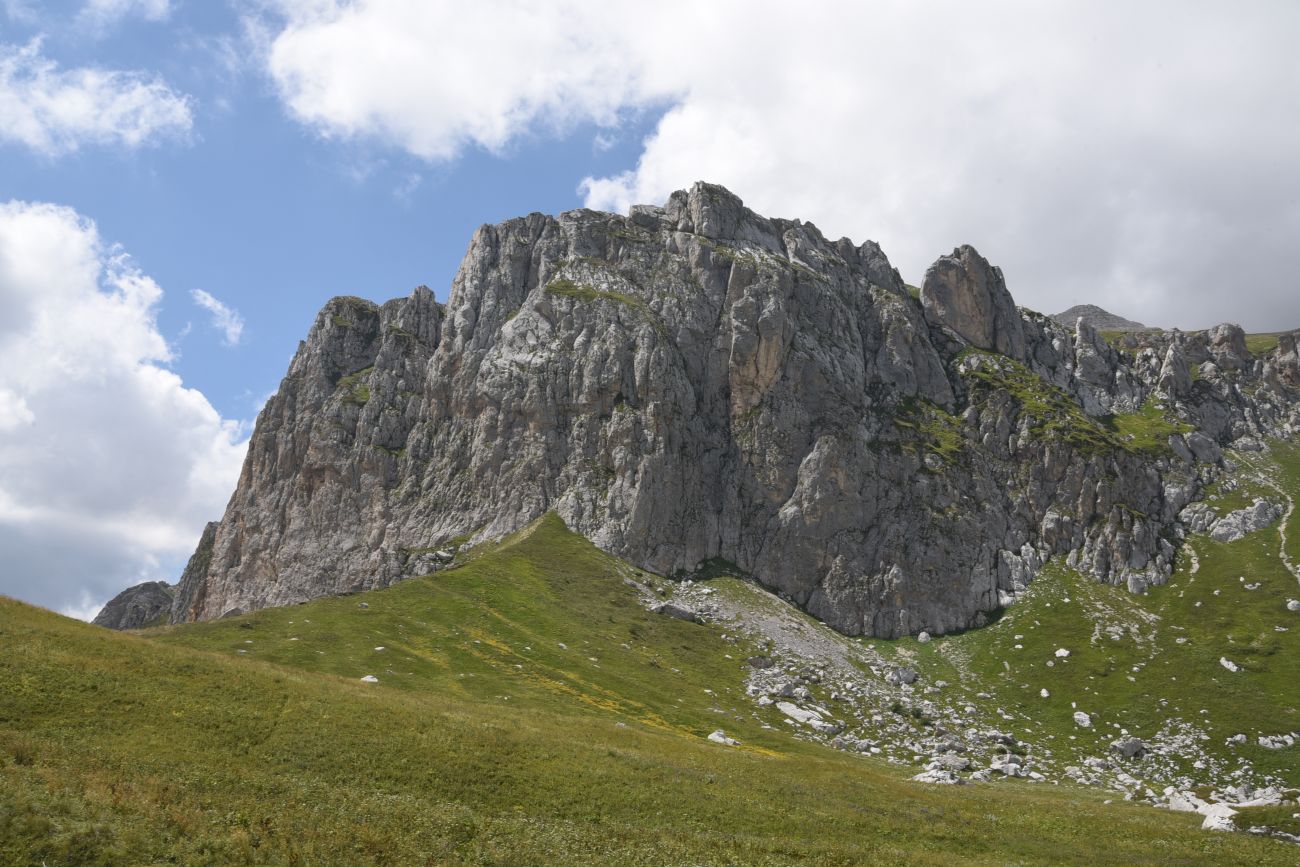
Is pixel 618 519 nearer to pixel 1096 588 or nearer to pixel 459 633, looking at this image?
pixel 459 633

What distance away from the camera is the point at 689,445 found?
15788cm

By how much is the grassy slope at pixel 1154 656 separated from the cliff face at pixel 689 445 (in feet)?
24.2

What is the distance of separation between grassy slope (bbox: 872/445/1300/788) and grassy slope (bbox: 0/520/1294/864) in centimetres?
6573

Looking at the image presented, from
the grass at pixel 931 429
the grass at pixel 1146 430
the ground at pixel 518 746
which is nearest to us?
the ground at pixel 518 746

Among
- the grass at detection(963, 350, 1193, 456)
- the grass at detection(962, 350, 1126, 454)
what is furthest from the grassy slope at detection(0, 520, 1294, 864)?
the grass at detection(963, 350, 1193, 456)

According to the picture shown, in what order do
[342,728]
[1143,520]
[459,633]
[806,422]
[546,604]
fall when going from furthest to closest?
[806,422] < [1143,520] < [546,604] < [459,633] < [342,728]

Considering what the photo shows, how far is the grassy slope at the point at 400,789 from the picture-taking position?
23.4 m

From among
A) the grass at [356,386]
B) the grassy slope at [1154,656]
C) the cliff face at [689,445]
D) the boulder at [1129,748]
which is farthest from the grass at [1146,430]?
the grass at [356,386]

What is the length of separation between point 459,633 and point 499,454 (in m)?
69.8

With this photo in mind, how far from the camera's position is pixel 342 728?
123ft

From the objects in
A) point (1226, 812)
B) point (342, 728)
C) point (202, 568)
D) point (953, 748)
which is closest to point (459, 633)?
point (342, 728)

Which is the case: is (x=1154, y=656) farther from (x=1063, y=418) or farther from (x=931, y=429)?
(x=1063, y=418)

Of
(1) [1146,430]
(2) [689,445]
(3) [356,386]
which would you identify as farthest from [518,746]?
(1) [1146,430]

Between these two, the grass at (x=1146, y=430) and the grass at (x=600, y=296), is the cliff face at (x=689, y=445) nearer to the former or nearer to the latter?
the grass at (x=600, y=296)
